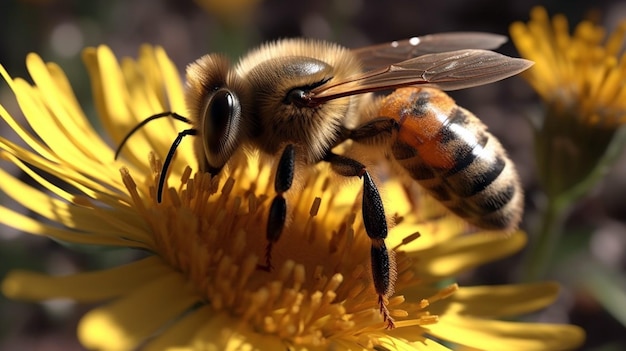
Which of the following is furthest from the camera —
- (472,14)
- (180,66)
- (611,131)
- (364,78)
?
(472,14)

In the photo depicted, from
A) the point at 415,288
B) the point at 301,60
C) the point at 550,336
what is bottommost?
the point at 550,336

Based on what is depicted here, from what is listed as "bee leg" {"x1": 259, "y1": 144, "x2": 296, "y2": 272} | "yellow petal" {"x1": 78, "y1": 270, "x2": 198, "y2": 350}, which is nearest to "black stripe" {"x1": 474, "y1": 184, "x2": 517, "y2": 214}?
"bee leg" {"x1": 259, "y1": 144, "x2": 296, "y2": 272}

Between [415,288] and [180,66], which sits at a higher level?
[180,66]

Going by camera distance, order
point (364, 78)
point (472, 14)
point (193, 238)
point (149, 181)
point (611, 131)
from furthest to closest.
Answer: point (472, 14) → point (611, 131) → point (149, 181) → point (364, 78) → point (193, 238)

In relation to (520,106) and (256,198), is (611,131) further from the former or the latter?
(520,106)

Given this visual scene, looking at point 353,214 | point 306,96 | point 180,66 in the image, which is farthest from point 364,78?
point 180,66

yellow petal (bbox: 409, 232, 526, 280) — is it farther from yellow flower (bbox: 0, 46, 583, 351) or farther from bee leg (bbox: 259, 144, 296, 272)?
bee leg (bbox: 259, 144, 296, 272)

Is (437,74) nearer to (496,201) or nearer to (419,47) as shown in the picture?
(496,201)
